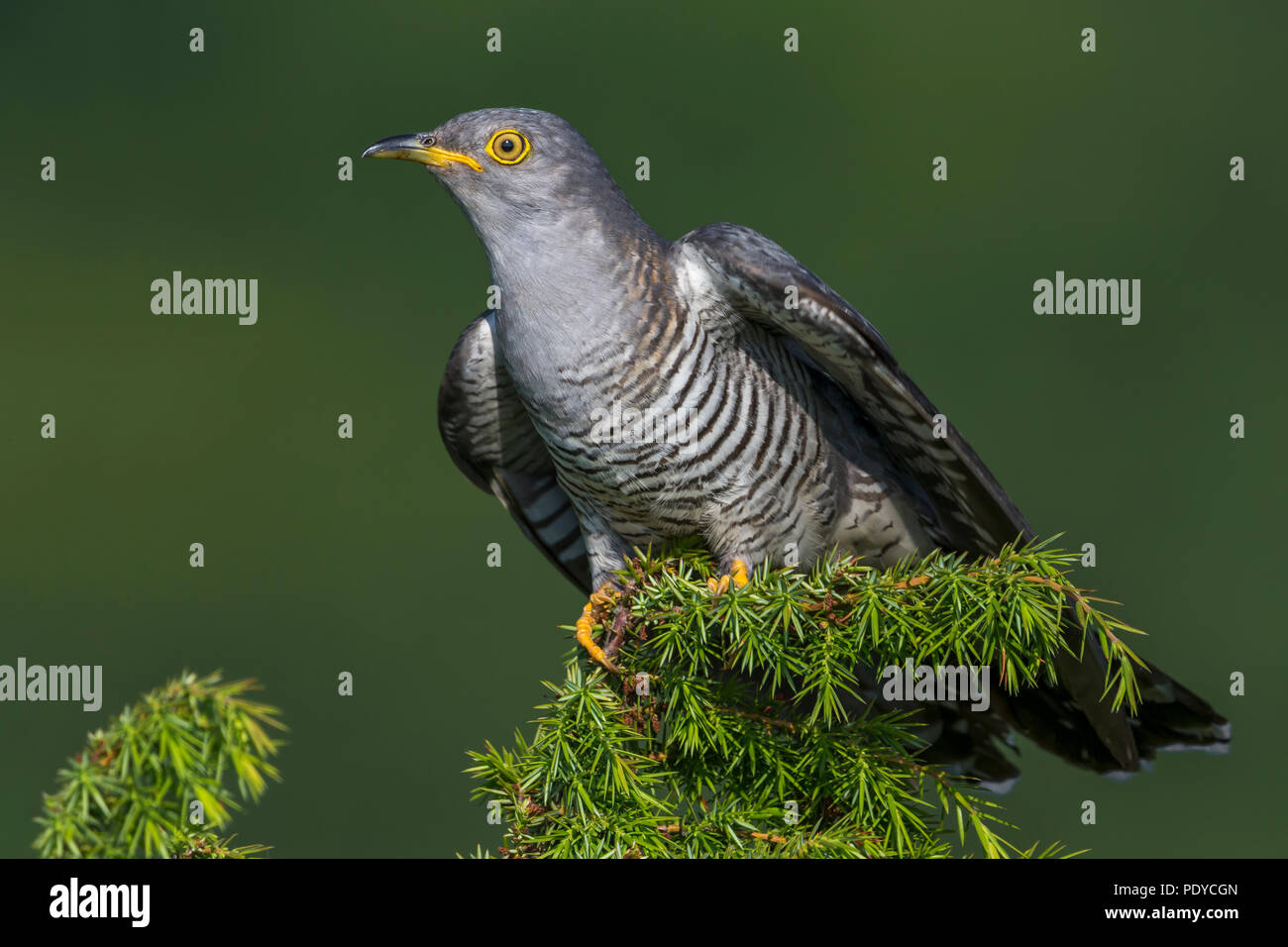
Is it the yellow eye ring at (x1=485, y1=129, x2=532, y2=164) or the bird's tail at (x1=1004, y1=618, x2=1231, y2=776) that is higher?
the yellow eye ring at (x1=485, y1=129, x2=532, y2=164)

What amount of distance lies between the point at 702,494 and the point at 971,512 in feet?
1.34

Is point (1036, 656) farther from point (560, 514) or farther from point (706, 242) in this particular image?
point (560, 514)

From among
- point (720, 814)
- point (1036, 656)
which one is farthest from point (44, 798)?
point (1036, 656)

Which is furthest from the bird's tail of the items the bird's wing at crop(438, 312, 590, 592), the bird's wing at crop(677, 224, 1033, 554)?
the bird's wing at crop(438, 312, 590, 592)

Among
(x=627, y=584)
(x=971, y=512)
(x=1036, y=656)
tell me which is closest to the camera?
(x=1036, y=656)

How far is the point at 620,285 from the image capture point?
1.81 metres

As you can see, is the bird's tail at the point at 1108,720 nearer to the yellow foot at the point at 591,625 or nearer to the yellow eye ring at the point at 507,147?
the yellow foot at the point at 591,625

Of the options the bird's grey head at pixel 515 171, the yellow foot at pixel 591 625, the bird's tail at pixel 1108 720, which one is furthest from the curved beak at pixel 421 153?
the bird's tail at pixel 1108 720

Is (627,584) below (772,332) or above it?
below

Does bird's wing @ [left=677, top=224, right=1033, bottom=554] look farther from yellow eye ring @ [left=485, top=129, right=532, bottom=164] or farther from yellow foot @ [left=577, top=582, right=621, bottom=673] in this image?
yellow foot @ [left=577, top=582, right=621, bottom=673]

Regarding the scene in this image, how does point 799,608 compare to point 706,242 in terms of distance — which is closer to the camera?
point 799,608

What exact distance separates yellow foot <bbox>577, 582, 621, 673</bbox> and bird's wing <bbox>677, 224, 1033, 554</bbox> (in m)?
0.49

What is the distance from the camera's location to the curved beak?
182 cm

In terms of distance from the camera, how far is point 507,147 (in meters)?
1.81
